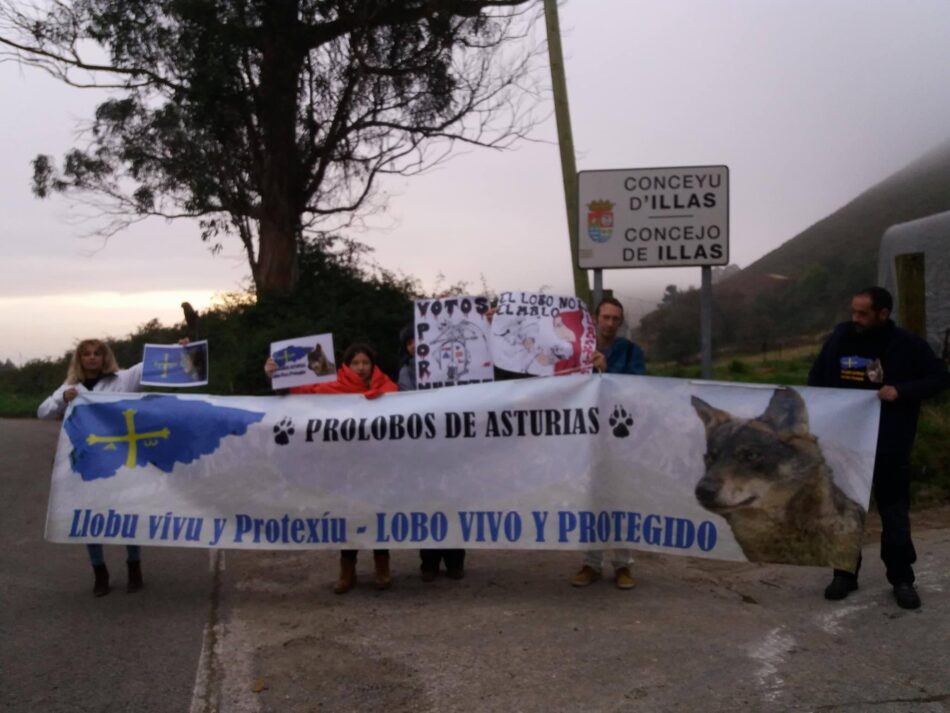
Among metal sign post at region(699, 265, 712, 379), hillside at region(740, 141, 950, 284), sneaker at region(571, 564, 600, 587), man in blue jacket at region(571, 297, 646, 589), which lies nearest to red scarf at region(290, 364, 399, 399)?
man in blue jacket at region(571, 297, 646, 589)

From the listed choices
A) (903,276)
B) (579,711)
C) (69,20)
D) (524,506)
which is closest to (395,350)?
(69,20)

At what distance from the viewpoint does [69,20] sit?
61.6ft

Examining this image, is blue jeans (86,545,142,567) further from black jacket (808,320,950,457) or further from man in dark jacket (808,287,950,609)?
black jacket (808,320,950,457)

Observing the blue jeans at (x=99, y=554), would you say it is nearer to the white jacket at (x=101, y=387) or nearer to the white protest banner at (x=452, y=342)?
the white jacket at (x=101, y=387)

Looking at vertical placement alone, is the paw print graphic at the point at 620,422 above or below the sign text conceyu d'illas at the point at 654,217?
below

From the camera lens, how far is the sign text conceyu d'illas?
8.22 meters

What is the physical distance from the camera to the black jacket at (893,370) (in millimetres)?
6109

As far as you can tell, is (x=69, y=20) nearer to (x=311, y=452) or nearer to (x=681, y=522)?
(x=311, y=452)

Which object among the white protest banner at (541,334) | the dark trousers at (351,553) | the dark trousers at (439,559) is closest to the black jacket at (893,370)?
the white protest banner at (541,334)

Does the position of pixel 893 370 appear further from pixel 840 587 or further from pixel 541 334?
pixel 541 334

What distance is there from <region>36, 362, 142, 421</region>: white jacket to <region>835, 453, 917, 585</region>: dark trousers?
4.79 meters

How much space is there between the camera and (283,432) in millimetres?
6840

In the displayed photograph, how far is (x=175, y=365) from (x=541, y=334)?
2.51m

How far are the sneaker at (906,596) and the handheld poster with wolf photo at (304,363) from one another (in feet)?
12.2
